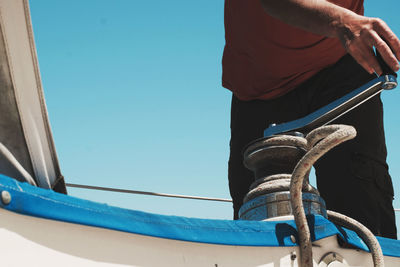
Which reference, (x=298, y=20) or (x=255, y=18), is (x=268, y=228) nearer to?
(x=298, y=20)

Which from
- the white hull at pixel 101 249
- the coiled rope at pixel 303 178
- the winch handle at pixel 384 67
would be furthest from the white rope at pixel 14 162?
the winch handle at pixel 384 67

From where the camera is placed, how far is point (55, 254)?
2.47ft

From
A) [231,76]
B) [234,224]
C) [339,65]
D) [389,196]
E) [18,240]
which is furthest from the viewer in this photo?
[231,76]

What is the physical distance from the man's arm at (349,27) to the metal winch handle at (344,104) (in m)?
0.03

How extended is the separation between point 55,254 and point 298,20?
0.94 m

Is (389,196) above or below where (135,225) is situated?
above

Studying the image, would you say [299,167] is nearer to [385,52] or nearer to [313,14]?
[385,52]

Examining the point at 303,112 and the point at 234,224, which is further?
the point at 303,112

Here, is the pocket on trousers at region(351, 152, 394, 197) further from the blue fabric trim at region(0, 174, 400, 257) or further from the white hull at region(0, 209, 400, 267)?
the white hull at region(0, 209, 400, 267)

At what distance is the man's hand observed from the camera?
1.16 m

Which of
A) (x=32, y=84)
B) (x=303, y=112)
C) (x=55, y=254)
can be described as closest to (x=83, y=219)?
(x=55, y=254)

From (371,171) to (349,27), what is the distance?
20.3 inches

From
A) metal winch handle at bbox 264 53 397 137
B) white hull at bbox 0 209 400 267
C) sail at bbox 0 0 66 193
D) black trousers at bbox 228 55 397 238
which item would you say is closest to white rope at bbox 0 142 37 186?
sail at bbox 0 0 66 193

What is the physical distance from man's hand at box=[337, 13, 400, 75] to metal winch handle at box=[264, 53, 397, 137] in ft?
0.06
